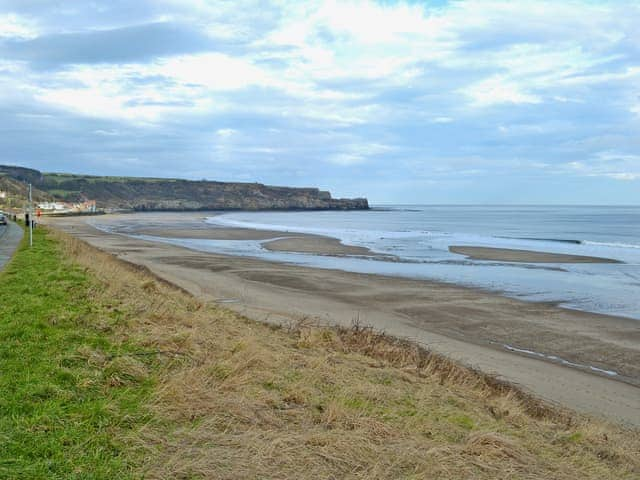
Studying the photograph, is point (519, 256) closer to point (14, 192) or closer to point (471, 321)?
point (471, 321)

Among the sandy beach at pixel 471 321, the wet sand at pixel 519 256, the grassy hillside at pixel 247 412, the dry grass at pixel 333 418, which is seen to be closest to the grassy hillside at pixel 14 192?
the wet sand at pixel 519 256

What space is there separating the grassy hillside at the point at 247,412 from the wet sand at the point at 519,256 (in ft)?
84.0

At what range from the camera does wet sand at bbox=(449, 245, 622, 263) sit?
34.1m

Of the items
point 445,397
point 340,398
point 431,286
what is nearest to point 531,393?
point 445,397

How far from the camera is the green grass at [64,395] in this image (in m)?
4.60

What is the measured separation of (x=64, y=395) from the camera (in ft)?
19.6

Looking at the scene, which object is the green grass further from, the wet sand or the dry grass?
the wet sand

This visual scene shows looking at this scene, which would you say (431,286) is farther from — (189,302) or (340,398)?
(340,398)

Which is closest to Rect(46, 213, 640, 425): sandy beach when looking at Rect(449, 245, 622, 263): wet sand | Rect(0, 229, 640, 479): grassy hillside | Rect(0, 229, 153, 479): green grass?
Rect(0, 229, 640, 479): grassy hillside

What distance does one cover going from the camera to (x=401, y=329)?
48.8ft

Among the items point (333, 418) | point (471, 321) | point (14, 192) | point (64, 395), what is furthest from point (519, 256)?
point (14, 192)

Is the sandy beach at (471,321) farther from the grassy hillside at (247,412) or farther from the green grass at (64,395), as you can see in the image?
the green grass at (64,395)

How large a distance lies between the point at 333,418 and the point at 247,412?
96cm

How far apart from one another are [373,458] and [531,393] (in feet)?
18.1
